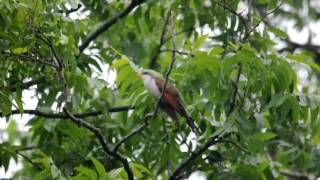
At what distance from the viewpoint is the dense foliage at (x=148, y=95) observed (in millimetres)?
5656

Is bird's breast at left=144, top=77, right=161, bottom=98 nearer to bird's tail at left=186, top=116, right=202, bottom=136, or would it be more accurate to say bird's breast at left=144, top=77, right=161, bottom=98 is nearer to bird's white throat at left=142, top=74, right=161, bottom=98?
bird's white throat at left=142, top=74, right=161, bottom=98

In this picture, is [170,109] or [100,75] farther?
[100,75]

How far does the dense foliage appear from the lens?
5656mm

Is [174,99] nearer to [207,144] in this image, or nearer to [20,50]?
[207,144]

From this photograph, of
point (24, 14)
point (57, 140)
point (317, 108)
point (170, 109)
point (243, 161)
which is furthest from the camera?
point (57, 140)

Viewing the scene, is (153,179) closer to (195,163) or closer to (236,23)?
(195,163)

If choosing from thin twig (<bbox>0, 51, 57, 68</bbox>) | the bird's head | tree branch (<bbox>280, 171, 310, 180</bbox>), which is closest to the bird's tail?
the bird's head

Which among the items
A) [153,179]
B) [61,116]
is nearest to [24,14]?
[61,116]

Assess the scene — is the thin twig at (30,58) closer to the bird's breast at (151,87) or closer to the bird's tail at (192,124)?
the bird's breast at (151,87)

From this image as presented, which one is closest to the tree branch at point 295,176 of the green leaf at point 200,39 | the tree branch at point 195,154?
the tree branch at point 195,154

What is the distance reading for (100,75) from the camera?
7.09m

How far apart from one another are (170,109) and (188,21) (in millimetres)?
1494

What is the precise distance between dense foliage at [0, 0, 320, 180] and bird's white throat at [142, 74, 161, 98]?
7cm

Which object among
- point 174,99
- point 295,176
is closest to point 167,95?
point 174,99
